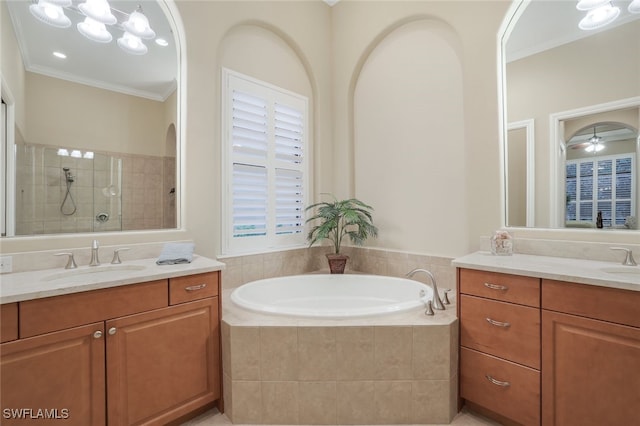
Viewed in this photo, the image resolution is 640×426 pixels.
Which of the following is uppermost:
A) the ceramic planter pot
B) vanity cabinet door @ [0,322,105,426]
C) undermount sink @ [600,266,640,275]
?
undermount sink @ [600,266,640,275]

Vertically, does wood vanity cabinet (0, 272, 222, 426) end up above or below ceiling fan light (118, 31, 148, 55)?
below

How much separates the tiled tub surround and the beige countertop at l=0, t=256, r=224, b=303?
1.48ft

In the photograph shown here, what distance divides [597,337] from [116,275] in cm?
229

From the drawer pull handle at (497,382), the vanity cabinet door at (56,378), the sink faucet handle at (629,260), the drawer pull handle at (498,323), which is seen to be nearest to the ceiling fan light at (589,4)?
the sink faucet handle at (629,260)

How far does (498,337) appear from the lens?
167 centimetres

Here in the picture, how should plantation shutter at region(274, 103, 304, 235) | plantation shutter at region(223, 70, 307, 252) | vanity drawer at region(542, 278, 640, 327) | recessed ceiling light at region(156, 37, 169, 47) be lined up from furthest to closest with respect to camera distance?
plantation shutter at region(274, 103, 304, 235)
plantation shutter at region(223, 70, 307, 252)
recessed ceiling light at region(156, 37, 169, 47)
vanity drawer at region(542, 278, 640, 327)

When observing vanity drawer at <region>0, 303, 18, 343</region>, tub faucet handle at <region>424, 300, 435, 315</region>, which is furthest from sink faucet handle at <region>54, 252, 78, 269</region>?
tub faucet handle at <region>424, 300, 435, 315</region>

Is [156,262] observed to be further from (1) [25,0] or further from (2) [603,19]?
(2) [603,19]

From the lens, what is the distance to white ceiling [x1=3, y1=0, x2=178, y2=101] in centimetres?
176

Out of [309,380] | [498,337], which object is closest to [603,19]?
[498,337]

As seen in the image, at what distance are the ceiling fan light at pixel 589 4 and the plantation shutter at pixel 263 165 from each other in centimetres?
220

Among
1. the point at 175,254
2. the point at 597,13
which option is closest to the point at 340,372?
the point at 175,254

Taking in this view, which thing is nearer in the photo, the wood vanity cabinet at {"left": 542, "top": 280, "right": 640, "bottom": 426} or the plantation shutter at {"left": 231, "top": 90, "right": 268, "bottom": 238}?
the wood vanity cabinet at {"left": 542, "top": 280, "right": 640, "bottom": 426}

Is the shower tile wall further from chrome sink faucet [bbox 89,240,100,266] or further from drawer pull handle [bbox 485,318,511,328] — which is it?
drawer pull handle [bbox 485,318,511,328]
